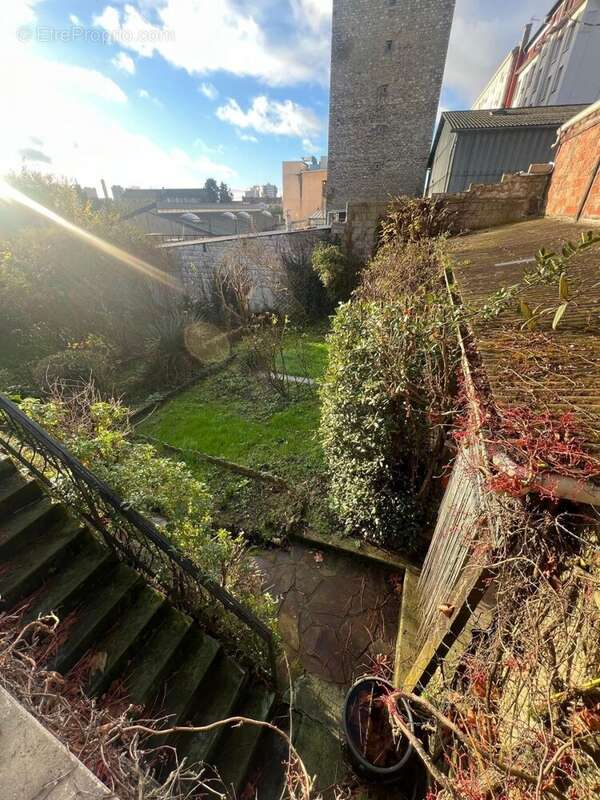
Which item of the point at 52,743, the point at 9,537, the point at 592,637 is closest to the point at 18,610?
the point at 9,537

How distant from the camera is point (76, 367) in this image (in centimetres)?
774

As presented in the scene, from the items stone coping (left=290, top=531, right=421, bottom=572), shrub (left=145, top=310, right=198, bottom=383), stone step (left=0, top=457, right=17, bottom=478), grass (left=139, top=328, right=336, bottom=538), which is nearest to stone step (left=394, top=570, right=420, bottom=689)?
stone coping (left=290, top=531, right=421, bottom=572)

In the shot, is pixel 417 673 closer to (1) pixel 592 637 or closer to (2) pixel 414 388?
(1) pixel 592 637

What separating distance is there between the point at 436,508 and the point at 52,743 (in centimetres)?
419

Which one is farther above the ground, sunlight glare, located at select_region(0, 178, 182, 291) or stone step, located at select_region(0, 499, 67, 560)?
sunlight glare, located at select_region(0, 178, 182, 291)

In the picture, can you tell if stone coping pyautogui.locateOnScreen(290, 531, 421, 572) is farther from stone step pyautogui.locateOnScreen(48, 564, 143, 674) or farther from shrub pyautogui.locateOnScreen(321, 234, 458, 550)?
stone step pyautogui.locateOnScreen(48, 564, 143, 674)

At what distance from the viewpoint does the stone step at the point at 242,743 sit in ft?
8.91

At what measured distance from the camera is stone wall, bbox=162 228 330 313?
12383 millimetres

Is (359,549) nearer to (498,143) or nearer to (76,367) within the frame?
(76,367)

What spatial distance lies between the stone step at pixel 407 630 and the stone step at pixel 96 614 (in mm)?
2717

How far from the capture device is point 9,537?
118 inches

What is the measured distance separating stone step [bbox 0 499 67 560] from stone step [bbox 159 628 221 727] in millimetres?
1770

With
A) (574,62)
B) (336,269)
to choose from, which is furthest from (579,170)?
(574,62)

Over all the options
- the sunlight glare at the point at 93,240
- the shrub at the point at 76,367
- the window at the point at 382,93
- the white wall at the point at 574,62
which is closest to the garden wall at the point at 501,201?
the sunlight glare at the point at 93,240
